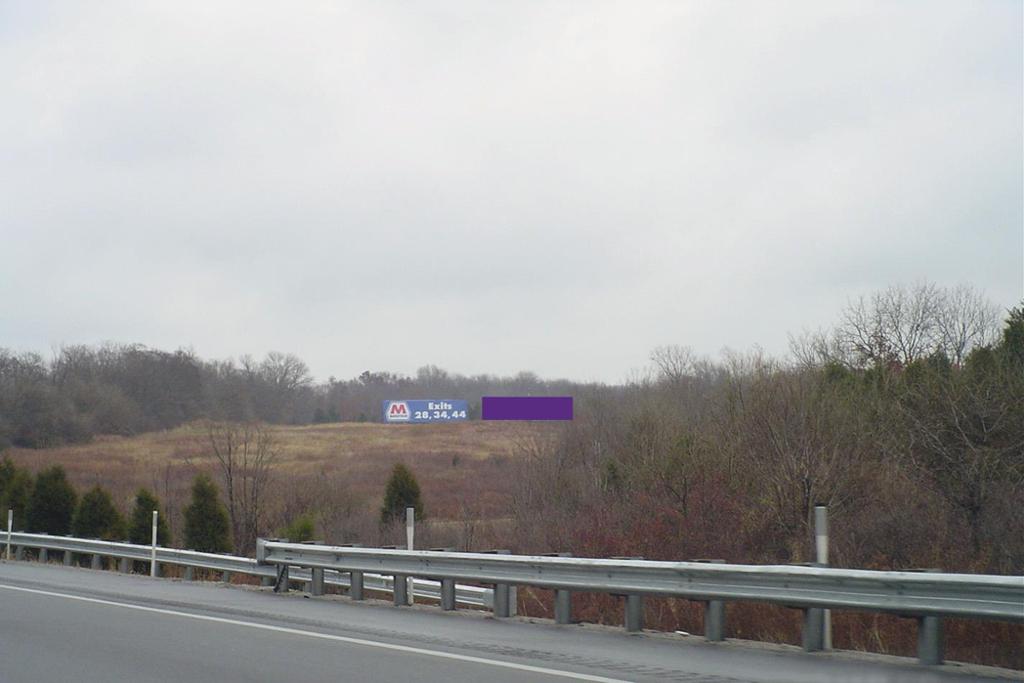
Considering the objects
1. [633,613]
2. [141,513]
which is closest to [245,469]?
[141,513]

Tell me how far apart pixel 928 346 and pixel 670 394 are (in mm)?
9554

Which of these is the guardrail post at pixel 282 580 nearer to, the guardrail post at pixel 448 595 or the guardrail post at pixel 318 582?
the guardrail post at pixel 318 582

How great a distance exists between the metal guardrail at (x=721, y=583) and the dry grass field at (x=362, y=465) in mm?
20497

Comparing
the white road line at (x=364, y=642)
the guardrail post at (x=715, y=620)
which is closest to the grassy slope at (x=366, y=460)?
the white road line at (x=364, y=642)

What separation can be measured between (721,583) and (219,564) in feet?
39.2

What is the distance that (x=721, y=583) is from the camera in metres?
10.9

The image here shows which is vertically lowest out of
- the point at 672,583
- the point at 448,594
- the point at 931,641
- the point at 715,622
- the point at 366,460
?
the point at 448,594

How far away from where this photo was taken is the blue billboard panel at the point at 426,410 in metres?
40.0

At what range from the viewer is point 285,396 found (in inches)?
1865

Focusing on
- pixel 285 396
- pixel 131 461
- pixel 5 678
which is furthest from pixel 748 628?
pixel 131 461

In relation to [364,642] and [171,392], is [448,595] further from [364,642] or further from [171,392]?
[171,392]

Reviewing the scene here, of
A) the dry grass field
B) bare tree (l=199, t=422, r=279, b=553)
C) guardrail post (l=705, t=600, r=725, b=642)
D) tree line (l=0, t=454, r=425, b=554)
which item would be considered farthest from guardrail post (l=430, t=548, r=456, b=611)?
bare tree (l=199, t=422, r=279, b=553)

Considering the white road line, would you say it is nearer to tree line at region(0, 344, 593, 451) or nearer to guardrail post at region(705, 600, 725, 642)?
guardrail post at region(705, 600, 725, 642)

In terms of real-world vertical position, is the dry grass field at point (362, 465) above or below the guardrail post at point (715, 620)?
above
